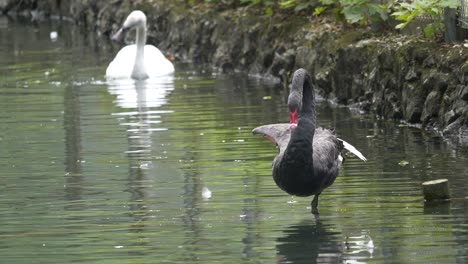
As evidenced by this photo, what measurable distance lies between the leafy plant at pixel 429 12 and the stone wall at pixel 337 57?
0.20 meters

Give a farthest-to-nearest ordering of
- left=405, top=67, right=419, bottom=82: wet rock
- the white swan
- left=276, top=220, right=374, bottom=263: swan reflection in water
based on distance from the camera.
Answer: the white swan → left=405, top=67, right=419, bottom=82: wet rock → left=276, top=220, right=374, bottom=263: swan reflection in water

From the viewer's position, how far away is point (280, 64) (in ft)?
68.2

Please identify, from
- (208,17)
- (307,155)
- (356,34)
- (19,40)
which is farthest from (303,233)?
(19,40)

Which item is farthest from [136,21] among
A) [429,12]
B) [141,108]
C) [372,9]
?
[429,12]

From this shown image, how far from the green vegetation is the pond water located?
124cm

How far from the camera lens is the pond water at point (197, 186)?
32.2ft

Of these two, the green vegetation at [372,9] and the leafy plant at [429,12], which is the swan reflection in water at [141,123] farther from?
the leafy plant at [429,12]

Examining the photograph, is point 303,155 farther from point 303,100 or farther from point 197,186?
point 197,186

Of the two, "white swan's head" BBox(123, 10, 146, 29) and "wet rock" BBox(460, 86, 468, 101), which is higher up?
"wet rock" BBox(460, 86, 468, 101)

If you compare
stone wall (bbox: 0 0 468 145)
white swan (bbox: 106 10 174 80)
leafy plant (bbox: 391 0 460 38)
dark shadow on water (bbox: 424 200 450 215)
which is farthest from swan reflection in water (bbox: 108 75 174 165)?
dark shadow on water (bbox: 424 200 450 215)

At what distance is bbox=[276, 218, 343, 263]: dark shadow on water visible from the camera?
9453 millimetres

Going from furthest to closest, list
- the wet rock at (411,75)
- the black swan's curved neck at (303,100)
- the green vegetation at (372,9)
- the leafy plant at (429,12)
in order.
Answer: the wet rock at (411,75) < the green vegetation at (372,9) < the leafy plant at (429,12) < the black swan's curved neck at (303,100)

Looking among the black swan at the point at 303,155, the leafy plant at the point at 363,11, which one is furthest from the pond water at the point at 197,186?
the leafy plant at the point at 363,11

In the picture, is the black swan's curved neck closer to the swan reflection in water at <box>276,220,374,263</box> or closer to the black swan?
the black swan
